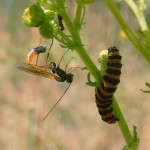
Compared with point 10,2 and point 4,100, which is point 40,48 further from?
point 10,2

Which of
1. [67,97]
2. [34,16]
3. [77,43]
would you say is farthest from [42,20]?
[67,97]

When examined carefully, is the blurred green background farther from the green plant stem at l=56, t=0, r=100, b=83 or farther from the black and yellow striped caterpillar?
the green plant stem at l=56, t=0, r=100, b=83

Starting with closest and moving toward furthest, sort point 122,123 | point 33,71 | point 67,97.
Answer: point 122,123
point 33,71
point 67,97

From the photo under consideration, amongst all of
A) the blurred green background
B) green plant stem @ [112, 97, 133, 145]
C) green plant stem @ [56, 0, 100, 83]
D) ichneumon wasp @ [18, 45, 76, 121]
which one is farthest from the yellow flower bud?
the blurred green background

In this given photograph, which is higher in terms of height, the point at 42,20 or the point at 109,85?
the point at 42,20

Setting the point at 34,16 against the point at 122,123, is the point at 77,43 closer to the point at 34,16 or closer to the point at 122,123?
the point at 34,16

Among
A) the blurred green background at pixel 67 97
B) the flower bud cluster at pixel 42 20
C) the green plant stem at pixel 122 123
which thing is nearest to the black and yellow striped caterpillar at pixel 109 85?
the green plant stem at pixel 122 123
